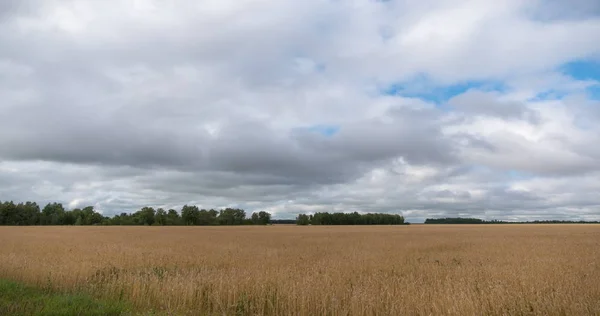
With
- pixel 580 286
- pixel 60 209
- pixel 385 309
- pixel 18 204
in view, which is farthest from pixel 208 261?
pixel 60 209

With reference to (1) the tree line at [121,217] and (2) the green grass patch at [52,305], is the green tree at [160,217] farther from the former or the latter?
(2) the green grass patch at [52,305]

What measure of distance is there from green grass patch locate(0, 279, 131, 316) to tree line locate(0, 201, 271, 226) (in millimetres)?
155738

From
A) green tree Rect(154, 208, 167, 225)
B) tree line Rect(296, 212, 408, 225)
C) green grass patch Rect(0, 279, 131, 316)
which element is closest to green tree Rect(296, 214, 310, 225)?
tree line Rect(296, 212, 408, 225)

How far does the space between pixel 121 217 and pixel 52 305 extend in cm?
17191

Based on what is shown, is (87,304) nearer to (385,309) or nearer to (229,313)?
(229,313)

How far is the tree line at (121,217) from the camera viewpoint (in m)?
152

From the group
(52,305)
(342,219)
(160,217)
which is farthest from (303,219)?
(52,305)

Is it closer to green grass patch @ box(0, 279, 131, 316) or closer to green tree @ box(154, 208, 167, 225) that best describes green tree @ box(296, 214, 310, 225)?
green tree @ box(154, 208, 167, 225)

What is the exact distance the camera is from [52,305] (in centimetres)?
1099

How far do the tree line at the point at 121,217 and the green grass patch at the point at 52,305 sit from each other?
15574 centimetres

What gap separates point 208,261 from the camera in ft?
76.0

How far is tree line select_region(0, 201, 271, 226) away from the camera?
15188 cm

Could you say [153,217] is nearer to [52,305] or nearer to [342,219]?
[342,219]

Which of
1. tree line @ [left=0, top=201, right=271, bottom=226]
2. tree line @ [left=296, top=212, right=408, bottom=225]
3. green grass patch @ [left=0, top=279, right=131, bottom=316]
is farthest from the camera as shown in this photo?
tree line @ [left=296, top=212, right=408, bottom=225]
